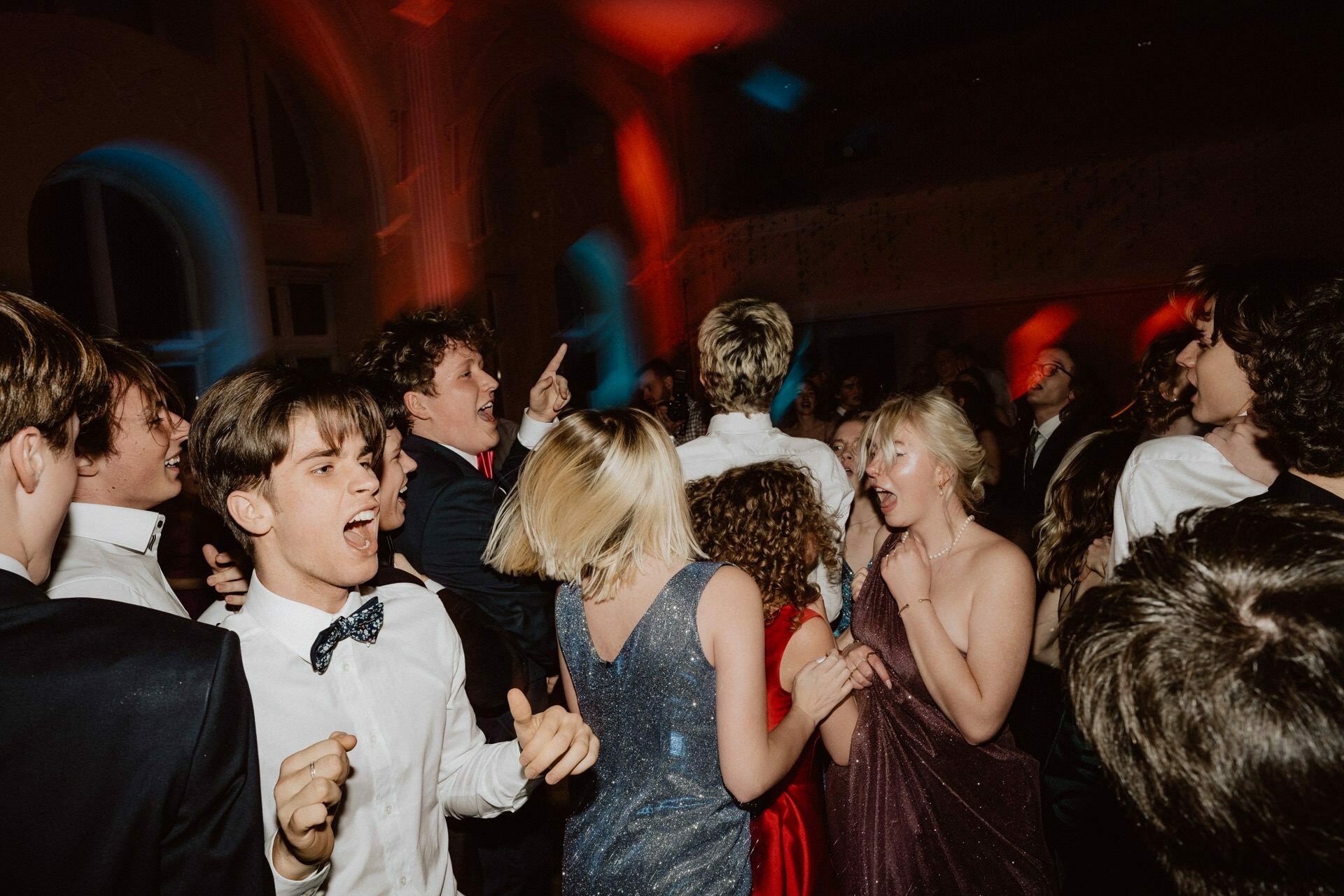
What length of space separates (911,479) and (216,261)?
561 centimetres

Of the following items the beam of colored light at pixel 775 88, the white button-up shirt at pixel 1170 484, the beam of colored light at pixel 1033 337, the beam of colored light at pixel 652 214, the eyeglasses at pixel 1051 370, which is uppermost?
the beam of colored light at pixel 775 88

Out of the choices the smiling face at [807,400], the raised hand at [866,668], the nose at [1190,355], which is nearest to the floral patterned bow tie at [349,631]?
the raised hand at [866,668]

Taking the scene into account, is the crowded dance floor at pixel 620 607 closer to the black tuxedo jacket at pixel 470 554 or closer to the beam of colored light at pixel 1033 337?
the black tuxedo jacket at pixel 470 554

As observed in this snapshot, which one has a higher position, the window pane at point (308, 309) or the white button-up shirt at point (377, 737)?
the window pane at point (308, 309)

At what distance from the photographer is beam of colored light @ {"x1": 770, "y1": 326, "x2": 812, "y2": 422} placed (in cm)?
1084

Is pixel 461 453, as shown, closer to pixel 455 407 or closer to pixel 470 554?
pixel 455 407

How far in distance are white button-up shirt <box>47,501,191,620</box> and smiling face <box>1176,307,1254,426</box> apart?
2.24m

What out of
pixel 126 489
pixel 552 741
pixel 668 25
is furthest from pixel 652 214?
pixel 552 741

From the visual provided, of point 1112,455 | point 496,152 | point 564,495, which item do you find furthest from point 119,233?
point 1112,455

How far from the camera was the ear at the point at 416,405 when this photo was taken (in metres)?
2.40

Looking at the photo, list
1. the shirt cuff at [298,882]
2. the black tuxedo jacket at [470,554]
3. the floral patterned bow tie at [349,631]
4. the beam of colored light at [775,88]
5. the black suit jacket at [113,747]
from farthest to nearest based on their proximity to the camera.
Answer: the beam of colored light at [775,88] < the black tuxedo jacket at [470,554] < the floral patterned bow tie at [349,631] < the shirt cuff at [298,882] < the black suit jacket at [113,747]

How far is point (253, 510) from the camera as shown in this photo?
51.7 inches

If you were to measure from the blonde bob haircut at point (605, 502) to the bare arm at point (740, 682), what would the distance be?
5.4 inches

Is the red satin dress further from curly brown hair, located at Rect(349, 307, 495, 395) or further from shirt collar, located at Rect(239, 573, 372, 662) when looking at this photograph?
curly brown hair, located at Rect(349, 307, 495, 395)
